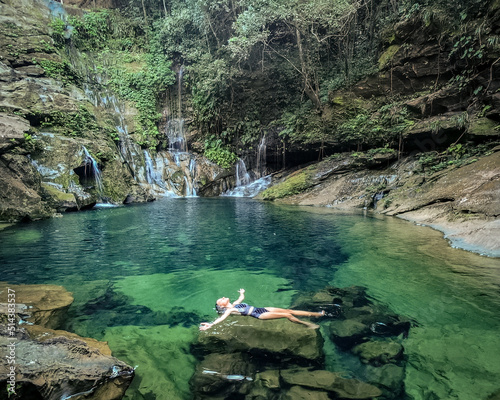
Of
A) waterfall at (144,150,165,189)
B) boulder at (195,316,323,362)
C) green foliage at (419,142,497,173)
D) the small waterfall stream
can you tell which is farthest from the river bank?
waterfall at (144,150,165,189)

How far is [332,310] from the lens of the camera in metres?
3.88

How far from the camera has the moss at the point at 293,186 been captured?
17.4 meters

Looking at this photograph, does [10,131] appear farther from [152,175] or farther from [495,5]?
[495,5]

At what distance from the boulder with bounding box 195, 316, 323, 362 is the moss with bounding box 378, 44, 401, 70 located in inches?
696

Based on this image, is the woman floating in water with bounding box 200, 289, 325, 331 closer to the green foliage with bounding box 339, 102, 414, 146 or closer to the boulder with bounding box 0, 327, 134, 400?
the boulder with bounding box 0, 327, 134, 400

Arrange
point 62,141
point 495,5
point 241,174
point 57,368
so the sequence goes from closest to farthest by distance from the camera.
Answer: point 57,368 < point 495,5 < point 62,141 < point 241,174

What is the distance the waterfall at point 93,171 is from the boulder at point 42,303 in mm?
12415

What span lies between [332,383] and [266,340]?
0.80 meters

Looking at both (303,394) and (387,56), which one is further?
(387,56)

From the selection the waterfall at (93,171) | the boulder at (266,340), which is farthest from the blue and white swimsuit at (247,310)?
the waterfall at (93,171)

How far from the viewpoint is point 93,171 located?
15398mm

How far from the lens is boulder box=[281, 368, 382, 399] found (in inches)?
94.0

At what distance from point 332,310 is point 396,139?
1410cm

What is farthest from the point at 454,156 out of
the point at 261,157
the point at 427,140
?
the point at 261,157
